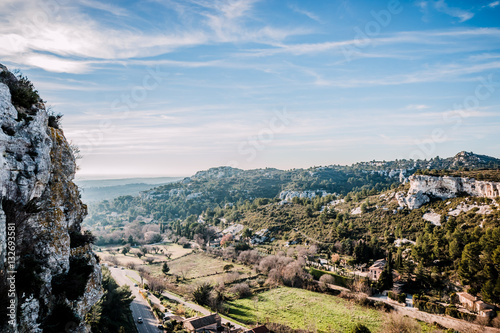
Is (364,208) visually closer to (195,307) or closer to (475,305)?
(475,305)

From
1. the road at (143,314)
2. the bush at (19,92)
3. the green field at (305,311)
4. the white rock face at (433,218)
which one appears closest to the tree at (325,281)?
the green field at (305,311)

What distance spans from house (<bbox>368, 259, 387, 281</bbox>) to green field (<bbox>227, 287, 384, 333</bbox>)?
8.33 m

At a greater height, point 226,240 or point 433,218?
point 433,218

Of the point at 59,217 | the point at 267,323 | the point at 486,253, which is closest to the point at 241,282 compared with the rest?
the point at 267,323

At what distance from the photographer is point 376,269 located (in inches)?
1665

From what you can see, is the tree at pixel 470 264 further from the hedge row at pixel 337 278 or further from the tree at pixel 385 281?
the hedge row at pixel 337 278

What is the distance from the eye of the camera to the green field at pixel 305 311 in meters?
29.4

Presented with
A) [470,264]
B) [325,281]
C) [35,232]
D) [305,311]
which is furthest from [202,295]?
[470,264]

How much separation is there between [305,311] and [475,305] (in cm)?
1901

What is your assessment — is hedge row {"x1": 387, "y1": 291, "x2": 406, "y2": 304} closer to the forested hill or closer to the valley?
the valley

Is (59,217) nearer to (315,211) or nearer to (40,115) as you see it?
(40,115)

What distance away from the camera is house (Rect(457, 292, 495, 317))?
29155 mm

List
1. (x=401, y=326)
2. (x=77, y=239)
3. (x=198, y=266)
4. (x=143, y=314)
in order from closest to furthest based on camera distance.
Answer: (x=77, y=239) → (x=401, y=326) → (x=143, y=314) → (x=198, y=266)

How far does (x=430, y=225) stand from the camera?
165ft
